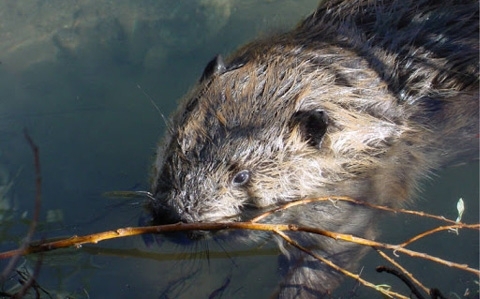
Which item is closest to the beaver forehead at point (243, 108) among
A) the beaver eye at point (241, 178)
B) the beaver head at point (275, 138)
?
the beaver head at point (275, 138)

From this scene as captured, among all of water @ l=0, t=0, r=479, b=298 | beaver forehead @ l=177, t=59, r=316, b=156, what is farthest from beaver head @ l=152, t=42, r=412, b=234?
water @ l=0, t=0, r=479, b=298

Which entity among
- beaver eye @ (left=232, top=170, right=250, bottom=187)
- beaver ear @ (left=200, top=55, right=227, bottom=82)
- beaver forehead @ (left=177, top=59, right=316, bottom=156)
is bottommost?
beaver eye @ (left=232, top=170, right=250, bottom=187)

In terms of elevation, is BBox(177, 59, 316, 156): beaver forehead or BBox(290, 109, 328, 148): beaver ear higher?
BBox(177, 59, 316, 156): beaver forehead

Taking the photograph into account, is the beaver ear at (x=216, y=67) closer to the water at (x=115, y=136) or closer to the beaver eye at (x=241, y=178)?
the beaver eye at (x=241, y=178)

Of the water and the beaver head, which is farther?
the water

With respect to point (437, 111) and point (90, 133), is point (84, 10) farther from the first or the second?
point (437, 111)

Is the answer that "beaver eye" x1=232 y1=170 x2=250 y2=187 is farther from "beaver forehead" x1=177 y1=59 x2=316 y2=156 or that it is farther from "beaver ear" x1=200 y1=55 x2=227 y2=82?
"beaver ear" x1=200 y1=55 x2=227 y2=82

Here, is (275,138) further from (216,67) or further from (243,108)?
(216,67)

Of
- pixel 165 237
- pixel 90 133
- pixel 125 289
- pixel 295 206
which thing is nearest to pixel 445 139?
pixel 295 206
